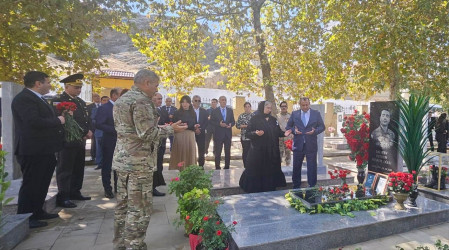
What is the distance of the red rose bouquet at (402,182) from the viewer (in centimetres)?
383

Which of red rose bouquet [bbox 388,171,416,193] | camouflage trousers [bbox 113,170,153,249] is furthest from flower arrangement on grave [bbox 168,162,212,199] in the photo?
red rose bouquet [bbox 388,171,416,193]

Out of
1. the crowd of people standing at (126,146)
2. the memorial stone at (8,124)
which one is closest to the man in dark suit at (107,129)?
the crowd of people standing at (126,146)

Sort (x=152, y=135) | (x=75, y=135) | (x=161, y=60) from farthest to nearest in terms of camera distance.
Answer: (x=161, y=60), (x=75, y=135), (x=152, y=135)

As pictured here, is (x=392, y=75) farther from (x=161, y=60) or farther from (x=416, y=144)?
(x=161, y=60)

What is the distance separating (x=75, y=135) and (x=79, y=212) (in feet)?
4.23

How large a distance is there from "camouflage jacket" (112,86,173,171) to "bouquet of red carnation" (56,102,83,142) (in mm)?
1740

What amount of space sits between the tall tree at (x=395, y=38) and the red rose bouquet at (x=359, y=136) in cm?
158

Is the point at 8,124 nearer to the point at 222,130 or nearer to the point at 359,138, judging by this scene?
the point at 222,130

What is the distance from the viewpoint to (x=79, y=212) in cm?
435

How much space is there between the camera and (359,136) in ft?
20.2

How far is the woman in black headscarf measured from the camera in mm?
5020

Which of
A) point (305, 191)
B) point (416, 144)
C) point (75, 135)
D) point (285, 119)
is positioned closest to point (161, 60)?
point (285, 119)

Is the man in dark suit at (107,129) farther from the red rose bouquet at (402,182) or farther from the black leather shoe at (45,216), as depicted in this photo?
the red rose bouquet at (402,182)

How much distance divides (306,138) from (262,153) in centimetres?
98
